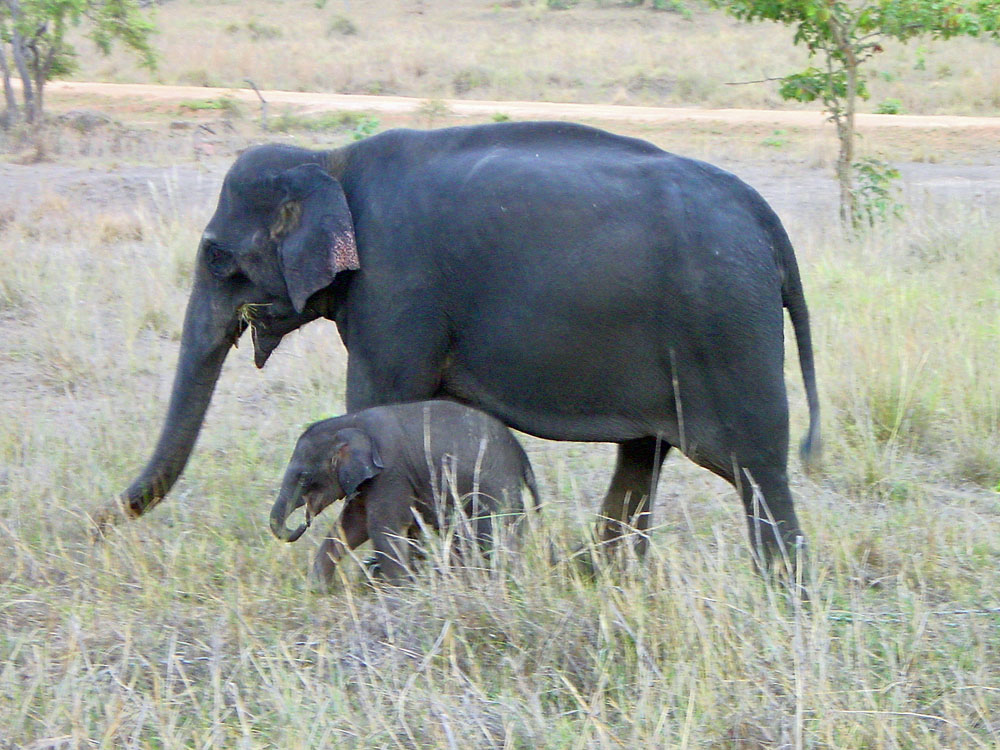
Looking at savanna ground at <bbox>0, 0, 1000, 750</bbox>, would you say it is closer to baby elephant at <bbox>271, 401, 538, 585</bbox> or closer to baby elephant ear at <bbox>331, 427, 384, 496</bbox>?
baby elephant at <bbox>271, 401, 538, 585</bbox>

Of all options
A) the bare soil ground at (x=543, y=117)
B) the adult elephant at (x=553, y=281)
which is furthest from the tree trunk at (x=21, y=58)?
the adult elephant at (x=553, y=281)

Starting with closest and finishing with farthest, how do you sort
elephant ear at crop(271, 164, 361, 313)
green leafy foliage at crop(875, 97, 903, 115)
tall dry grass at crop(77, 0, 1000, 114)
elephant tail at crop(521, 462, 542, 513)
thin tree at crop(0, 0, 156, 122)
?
elephant ear at crop(271, 164, 361, 313) → elephant tail at crop(521, 462, 542, 513) → thin tree at crop(0, 0, 156, 122) → green leafy foliage at crop(875, 97, 903, 115) → tall dry grass at crop(77, 0, 1000, 114)

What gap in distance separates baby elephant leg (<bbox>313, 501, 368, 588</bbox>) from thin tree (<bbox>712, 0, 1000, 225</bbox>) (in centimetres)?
688

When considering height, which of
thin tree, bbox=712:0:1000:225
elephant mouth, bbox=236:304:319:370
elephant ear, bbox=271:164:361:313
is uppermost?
thin tree, bbox=712:0:1000:225

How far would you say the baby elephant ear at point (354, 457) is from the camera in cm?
435

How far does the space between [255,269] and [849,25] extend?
7.56 m

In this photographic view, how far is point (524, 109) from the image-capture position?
25.4 meters

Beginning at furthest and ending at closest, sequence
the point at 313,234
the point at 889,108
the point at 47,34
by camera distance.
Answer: the point at 889,108, the point at 47,34, the point at 313,234

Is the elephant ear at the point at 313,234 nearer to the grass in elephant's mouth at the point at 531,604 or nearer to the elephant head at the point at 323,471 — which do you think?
the elephant head at the point at 323,471

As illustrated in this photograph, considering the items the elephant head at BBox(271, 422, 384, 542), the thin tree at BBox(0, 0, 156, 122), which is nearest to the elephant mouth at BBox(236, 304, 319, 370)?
the elephant head at BBox(271, 422, 384, 542)

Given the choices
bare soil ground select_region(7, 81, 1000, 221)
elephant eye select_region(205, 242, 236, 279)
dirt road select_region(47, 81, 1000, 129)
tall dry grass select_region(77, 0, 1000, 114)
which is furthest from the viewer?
tall dry grass select_region(77, 0, 1000, 114)

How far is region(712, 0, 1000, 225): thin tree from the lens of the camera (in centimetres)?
1021

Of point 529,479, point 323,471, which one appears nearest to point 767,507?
point 529,479

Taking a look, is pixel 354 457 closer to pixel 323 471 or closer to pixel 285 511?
pixel 323 471
